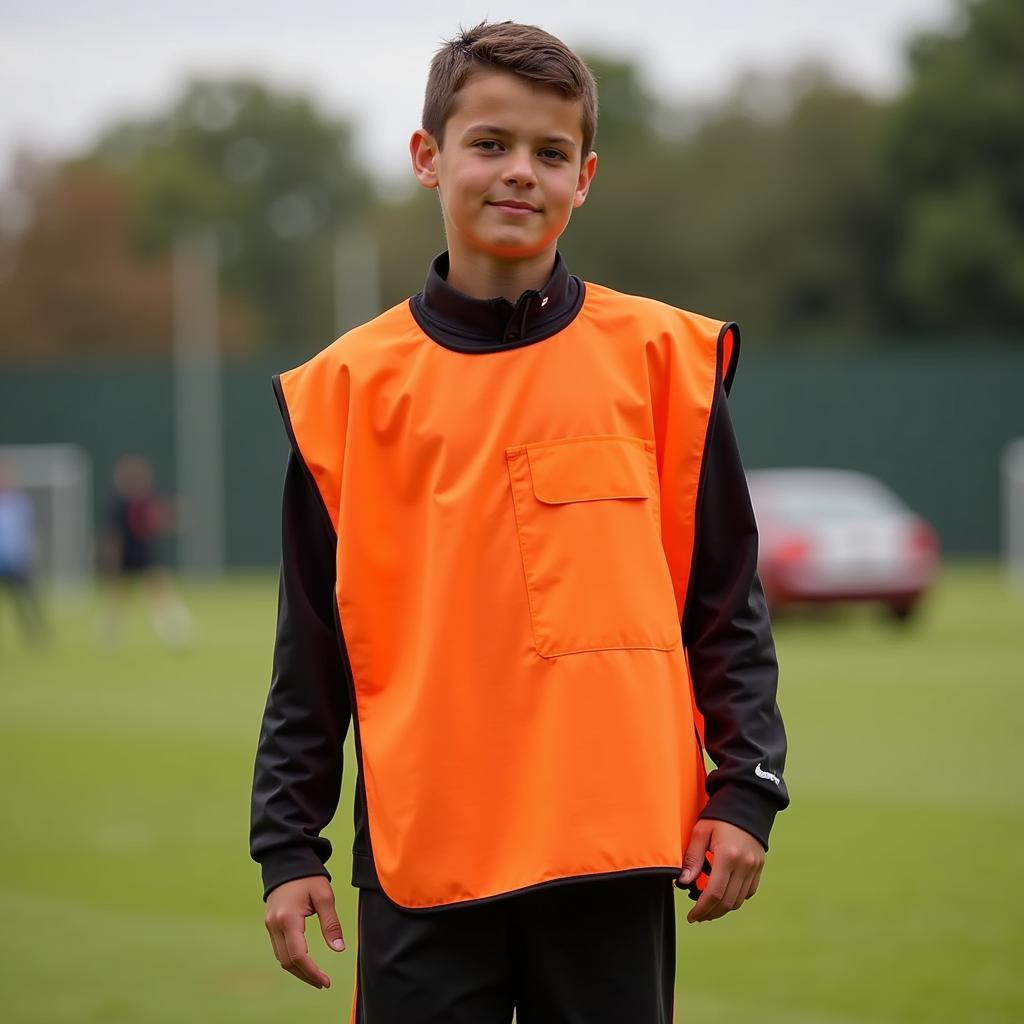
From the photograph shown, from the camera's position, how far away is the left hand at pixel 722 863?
2516 millimetres

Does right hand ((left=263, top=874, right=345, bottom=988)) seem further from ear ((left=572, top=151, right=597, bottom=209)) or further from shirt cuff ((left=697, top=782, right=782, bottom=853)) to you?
ear ((left=572, top=151, right=597, bottom=209))

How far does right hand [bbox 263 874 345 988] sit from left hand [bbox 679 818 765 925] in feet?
1.73

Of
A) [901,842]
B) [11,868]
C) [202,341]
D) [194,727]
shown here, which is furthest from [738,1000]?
[202,341]

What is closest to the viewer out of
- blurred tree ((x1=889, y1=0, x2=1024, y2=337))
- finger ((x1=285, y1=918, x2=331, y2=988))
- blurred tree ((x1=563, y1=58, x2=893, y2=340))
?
finger ((x1=285, y1=918, x2=331, y2=988))

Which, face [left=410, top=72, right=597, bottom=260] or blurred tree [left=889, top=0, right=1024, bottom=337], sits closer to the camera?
face [left=410, top=72, right=597, bottom=260]

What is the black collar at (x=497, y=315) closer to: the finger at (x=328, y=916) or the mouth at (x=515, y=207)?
the mouth at (x=515, y=207)

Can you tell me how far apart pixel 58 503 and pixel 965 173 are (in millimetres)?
27058

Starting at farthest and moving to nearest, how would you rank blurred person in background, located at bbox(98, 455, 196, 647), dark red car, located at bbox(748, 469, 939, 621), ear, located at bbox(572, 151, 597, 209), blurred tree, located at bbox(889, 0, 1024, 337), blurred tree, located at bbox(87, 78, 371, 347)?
blurred tree, located at bbox(87, 78, 371, 347)
blurred tree, located at bbox(889, 0, 1024, 337)
blurred person in background, located at bbox(98, 455, 196, 647)
dark red car, located at bbox(748, 469, 939, 621)
ear, located at bbox(572, 151, 597, 209)

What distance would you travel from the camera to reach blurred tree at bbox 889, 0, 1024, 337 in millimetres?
46375

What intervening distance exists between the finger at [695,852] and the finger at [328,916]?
510 mm

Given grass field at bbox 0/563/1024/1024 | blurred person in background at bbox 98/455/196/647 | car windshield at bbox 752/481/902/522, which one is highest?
grass field at bbox 0/563/1024/1024

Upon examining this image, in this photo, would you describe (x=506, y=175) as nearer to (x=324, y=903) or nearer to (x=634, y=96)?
(x=324, y=903)

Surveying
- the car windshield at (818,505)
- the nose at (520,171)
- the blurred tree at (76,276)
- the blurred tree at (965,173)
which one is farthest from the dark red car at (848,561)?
the blurred tree at (76,276)

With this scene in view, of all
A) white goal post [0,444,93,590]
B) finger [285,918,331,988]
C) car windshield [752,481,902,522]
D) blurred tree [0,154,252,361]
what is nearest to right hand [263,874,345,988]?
finger [285,918,331,988]
